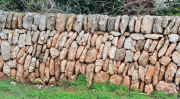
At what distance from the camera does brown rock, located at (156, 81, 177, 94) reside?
386cm

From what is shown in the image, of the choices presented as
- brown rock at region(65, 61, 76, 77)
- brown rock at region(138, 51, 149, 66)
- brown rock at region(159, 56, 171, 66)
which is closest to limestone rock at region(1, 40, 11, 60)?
brown rock at region(65, 61, 76, 77)

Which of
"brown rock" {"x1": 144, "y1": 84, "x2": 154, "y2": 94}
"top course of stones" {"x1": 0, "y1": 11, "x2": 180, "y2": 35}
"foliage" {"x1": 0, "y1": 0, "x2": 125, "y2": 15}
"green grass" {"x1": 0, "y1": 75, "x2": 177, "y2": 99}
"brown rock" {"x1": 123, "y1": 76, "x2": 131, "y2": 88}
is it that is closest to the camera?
"green grass" {"x1": 0, "y1": 75, "x2": 177, "y2": 99}

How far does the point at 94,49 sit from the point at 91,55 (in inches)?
6.1

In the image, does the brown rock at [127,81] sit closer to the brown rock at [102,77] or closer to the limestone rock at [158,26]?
the brown rock at [102,77]

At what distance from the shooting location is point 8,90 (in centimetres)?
417

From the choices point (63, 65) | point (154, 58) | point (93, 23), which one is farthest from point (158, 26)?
point (63, 65)

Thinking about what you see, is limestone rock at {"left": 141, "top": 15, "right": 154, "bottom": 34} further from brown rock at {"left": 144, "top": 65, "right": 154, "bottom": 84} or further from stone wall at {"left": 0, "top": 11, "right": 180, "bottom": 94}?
brown rock at {"left": 144, "top": 65, "right": 154, "bottom": 84}

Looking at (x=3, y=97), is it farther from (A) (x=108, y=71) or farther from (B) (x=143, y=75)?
(B) (x=143, y=75)

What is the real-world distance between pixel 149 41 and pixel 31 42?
2782 millimetres

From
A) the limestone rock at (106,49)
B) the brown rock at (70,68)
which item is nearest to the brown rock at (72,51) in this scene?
the brown rock at (70,68)

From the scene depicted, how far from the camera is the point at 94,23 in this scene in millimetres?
4266

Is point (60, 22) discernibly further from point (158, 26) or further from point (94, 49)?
point (158, 26)

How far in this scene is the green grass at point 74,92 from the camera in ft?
12.3

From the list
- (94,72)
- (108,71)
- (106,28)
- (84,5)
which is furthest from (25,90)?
(84,5)
